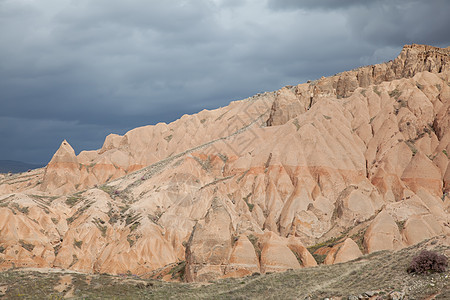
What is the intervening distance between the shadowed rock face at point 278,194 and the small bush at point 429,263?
97.1 ft

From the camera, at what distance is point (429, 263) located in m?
35.9

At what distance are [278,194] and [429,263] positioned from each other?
228ft

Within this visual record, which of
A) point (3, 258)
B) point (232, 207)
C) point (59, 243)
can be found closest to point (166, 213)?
point (232, 207)

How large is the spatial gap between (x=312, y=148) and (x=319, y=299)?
7819cm

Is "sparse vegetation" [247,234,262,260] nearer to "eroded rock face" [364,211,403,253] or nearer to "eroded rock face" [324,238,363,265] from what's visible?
"eroded rock face" [324,238,363,265]

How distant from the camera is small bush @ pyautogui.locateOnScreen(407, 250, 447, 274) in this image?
35.5m

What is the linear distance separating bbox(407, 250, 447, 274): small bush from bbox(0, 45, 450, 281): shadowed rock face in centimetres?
2960

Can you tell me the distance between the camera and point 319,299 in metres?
36.7

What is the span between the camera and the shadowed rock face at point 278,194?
243 ft

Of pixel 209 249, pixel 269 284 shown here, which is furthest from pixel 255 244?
pixel 269 284

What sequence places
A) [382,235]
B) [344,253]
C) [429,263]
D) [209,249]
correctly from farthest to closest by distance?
[382,235] → [344,253] → [209,249] → [429,263]

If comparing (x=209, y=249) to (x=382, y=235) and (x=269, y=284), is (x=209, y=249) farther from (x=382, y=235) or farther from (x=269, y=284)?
(x=382, y=235)

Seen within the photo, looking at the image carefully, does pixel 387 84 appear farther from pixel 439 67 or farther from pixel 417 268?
pixel 417 268

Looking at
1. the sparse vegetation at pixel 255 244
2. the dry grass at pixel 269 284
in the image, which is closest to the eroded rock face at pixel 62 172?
the sparse vegetation at pixel 255 244
